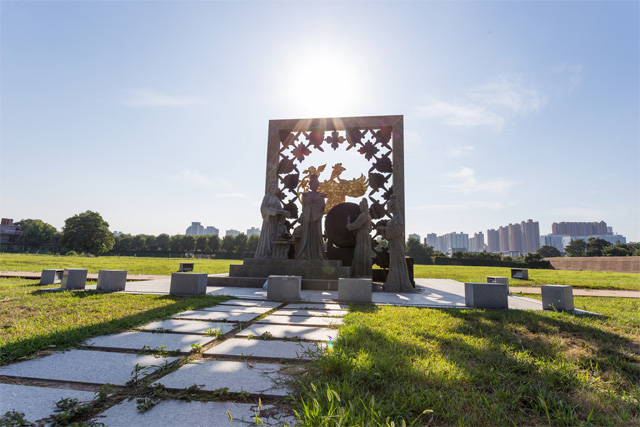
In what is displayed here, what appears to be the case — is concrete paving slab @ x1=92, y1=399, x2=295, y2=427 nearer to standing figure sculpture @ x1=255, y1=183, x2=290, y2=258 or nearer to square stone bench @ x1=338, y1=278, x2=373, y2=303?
square stone bench @ x1=338, y1=278, x2=373, y2=303

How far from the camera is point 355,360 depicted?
230cm

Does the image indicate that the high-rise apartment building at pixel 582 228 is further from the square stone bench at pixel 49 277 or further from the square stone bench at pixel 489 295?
the square stone bench at pixel 49 277

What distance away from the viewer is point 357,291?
6055 millimetres

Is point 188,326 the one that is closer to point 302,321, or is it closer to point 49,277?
point 302,321

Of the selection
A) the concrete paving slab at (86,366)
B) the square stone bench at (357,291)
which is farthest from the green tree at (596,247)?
the concrete paving slab at (86,366)

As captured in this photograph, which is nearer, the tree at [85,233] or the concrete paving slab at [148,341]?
the concrete paving slab at [148,341]

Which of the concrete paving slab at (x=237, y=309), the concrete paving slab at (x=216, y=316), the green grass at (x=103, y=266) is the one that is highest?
the concrete paving slab at (x=216, y=316)

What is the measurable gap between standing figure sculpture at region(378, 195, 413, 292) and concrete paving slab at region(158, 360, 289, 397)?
6911mm

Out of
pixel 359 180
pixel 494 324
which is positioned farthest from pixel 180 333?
pixel 359 180

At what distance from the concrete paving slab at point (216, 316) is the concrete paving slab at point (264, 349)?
1098mm

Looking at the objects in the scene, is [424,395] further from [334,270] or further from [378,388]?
[334,270]

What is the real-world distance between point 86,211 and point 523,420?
62.2 meters

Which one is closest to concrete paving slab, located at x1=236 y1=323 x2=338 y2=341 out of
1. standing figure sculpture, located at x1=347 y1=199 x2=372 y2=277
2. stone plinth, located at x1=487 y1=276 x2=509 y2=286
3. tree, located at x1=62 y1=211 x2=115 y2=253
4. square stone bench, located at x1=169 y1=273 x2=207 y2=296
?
square stone bench, located at x1=169 y1=273 x2=207 y2=296

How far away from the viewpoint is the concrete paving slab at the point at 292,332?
10.6ft
